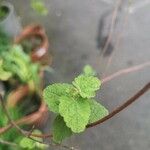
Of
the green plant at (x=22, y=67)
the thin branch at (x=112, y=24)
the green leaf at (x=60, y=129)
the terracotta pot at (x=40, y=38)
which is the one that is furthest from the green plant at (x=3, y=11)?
the green leaf at (x=60, y=129)

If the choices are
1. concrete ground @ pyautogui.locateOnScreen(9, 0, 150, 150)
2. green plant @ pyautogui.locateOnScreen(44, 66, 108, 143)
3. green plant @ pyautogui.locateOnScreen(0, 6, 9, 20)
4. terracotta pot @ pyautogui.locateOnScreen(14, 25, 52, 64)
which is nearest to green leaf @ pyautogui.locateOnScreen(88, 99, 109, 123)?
green plant @ pyautogui.locateOnScreen(44, 66, 108, 143)

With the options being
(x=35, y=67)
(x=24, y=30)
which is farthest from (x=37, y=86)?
(x=24, y=30)

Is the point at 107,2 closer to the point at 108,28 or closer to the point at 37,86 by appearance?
the point at 108,28

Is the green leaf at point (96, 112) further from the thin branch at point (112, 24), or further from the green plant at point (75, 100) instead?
the thin branch at point (112, 24)

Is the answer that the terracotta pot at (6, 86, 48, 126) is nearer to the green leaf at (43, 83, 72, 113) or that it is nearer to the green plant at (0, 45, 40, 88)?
the green plant at (0, 45, 40, 88)

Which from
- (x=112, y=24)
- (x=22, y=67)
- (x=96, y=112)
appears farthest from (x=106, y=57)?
(x=96, y=112)

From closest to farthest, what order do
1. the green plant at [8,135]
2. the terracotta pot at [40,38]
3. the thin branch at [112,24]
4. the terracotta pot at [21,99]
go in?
1. the green plant at [8,135]
2. the terracotta pot at [21,99]
3. the terracotta pot at [40,38]
4. the thin branch at [112,24]

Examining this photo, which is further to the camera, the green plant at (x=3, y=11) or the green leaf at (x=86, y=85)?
the green plant at (x=3, y=11)
